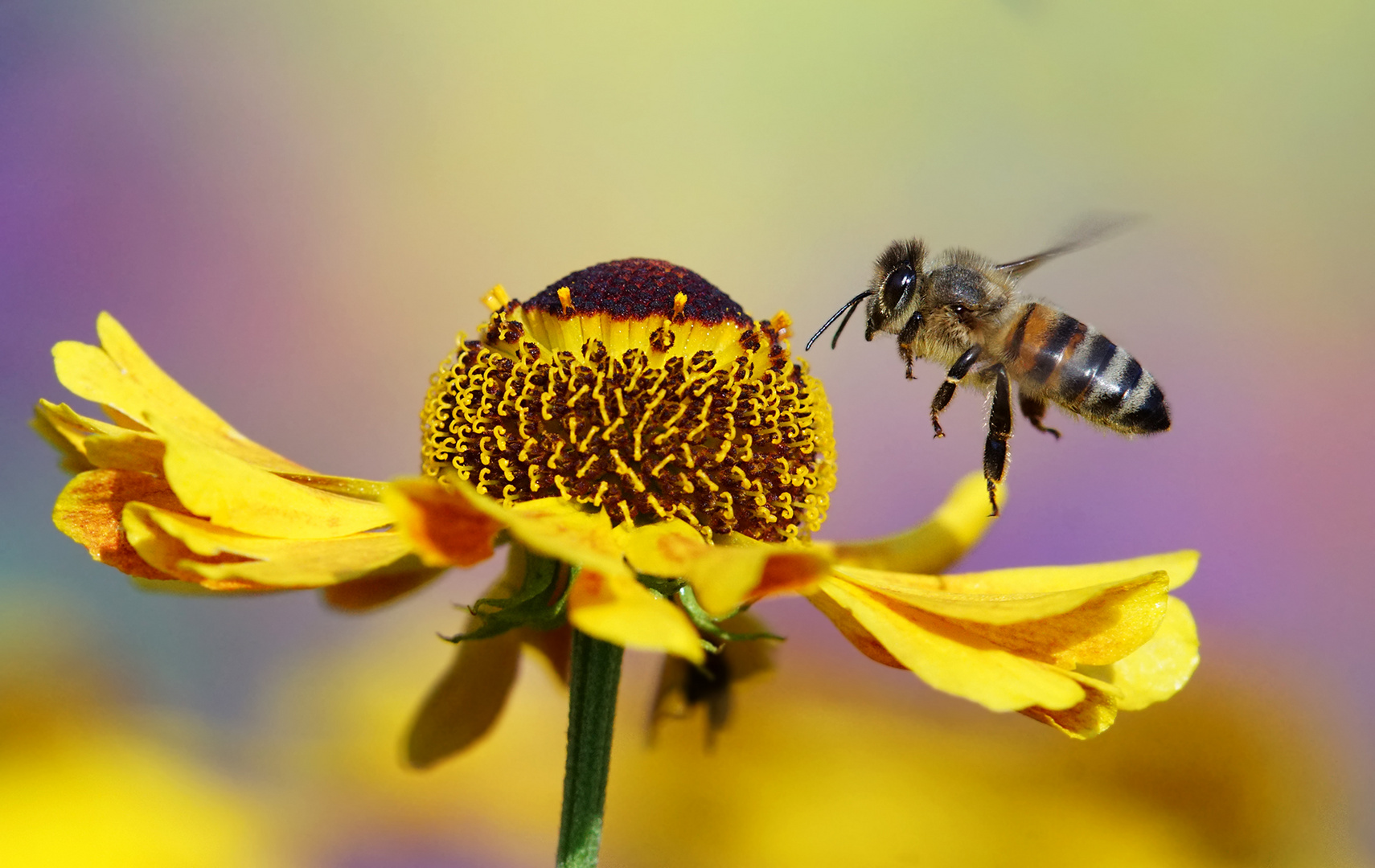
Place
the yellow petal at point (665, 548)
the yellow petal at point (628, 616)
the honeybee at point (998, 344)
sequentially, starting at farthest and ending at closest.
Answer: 1. the honeybee at point (998, 344)
2. the yellow petal at point (665, 548)
3. the yellow petal at point (628, 616)

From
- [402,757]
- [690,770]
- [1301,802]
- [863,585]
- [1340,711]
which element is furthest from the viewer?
[1340,711]

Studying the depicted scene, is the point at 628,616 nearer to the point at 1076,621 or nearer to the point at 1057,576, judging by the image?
the point at 1076,621

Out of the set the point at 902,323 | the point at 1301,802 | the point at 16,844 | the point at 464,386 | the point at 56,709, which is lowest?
the point at 16,844

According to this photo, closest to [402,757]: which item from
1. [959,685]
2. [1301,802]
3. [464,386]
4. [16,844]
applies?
[464,386]

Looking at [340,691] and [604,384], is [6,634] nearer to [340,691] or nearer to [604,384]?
[340,691]

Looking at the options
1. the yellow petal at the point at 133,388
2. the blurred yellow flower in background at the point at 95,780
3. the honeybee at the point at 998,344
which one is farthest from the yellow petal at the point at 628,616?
the blurred yellow flower in background at the point at 95,780

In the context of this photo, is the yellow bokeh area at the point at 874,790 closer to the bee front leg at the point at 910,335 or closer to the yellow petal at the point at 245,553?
the bee front leg at the point at 910,335

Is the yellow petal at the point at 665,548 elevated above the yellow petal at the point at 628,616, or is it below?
above
